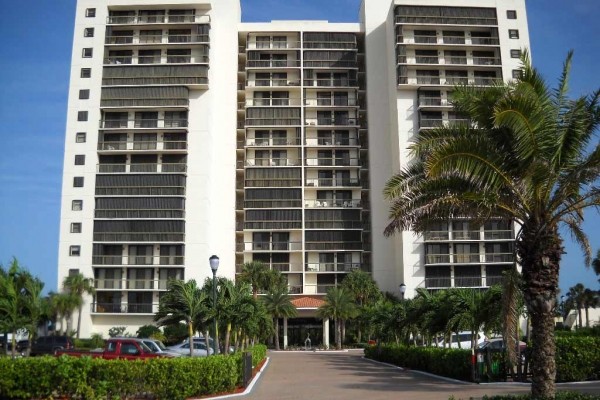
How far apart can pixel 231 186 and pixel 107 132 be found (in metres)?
15.2

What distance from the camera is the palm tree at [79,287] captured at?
203 ft

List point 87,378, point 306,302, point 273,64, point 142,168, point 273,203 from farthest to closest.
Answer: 1. point 273,64
2. point 273,203
3. point 142,168
4. point 306,302
5. point 87,378

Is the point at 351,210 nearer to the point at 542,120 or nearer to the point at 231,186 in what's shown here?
the point at 231,186

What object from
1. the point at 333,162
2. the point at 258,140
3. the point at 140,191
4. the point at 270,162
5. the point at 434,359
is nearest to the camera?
the point at 434,359

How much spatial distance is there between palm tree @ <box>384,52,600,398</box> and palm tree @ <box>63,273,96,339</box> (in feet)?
172

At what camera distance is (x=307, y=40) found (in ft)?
248

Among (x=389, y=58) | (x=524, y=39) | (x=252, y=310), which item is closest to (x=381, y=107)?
(x=389, y=58)

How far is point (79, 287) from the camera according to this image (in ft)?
205

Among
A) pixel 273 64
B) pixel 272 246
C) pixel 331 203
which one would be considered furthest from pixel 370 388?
pixel 273 64

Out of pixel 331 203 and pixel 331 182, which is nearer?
pixel 331 203

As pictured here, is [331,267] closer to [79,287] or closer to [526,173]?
[79,287]

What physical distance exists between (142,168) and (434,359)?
4794 centimetres

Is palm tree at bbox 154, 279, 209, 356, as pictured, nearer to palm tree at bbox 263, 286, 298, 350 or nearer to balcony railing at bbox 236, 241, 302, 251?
palm tree at bbox 263, 286, 298, 350

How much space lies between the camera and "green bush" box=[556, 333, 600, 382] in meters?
21.9
